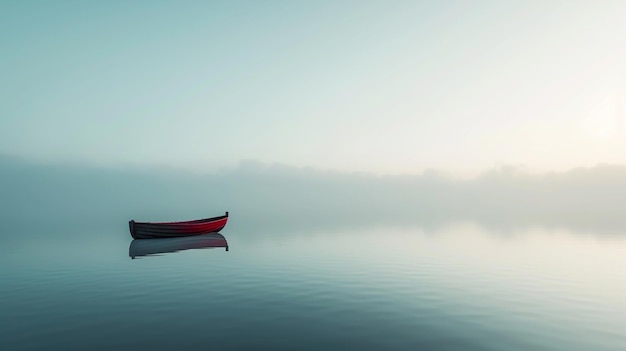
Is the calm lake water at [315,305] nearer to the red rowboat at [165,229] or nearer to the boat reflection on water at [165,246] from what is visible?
the boat reflection on water at [165,246]

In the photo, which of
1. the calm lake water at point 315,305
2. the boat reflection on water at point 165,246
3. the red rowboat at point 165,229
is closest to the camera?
the calm lake water at point 315,305

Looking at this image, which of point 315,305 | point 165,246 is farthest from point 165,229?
point 315,305

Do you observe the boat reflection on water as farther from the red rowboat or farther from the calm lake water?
the calm lake water

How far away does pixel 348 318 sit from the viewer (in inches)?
567

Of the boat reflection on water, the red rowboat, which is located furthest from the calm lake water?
the red rowboat

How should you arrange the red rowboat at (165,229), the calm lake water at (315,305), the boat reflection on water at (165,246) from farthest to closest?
1. the red rowboat at (165,229)
2. the boat reflection on water at (165,246)
3. the calm lake water at (315,305)

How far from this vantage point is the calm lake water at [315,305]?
1197cm

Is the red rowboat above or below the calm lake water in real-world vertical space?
above

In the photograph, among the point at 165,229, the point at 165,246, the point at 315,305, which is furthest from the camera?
the point at 165,229

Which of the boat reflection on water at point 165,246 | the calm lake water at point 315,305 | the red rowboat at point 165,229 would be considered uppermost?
the red rowboat at point 165,229

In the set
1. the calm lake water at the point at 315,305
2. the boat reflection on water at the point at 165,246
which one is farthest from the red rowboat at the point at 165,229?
the calm lake water at the point at 315,305

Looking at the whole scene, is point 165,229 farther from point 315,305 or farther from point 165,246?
point 315,305

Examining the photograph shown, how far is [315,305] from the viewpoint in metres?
16.8

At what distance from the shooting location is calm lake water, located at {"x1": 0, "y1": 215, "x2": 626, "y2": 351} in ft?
39.3
